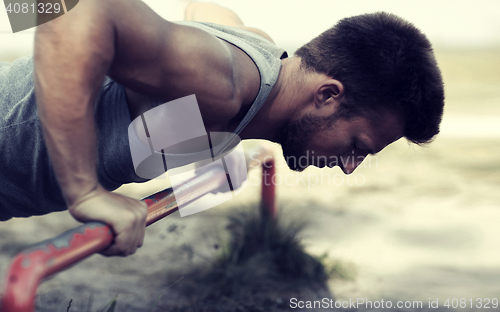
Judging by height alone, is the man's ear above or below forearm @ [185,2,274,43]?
below

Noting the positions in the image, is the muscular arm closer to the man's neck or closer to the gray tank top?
the gray tank top

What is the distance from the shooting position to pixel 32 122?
1344 mm

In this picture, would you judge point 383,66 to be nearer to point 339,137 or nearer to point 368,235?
point 339,137

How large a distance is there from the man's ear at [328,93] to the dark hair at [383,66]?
0.08 feet

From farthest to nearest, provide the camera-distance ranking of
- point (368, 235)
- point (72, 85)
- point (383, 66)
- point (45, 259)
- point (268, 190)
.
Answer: point (368, 235), point (268, 190), point (383, 66), point (72, 85), point (45, 259)

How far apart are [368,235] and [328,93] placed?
204cm

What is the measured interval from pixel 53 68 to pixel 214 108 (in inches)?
18.1

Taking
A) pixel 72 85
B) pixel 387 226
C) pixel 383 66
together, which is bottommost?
pixel 387 226

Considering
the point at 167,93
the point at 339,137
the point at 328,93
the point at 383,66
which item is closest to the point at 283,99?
the point at 328,93

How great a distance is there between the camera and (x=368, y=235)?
129 inches

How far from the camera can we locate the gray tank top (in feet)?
4.43

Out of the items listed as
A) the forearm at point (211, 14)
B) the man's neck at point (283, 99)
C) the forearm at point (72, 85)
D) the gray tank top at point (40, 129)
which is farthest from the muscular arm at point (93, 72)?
the forearm at point (211, 14)

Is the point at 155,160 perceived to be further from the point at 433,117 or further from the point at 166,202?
the point at 433,117

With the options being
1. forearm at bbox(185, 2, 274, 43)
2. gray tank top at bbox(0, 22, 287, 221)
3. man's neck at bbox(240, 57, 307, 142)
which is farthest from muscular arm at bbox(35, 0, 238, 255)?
forearm at bbox(185, 2, 274, 43)
